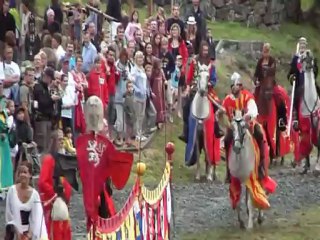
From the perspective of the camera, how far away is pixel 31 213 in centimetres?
1422

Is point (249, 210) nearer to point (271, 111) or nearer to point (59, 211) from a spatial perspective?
point (59, 211)

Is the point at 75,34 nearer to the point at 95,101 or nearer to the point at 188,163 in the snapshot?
the point at 188,163

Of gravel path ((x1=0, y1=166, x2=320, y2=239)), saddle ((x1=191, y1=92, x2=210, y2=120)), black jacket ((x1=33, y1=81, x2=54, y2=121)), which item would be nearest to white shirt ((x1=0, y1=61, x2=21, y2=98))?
black jacket ((x1=33, y1=81, x2=54, y2=121))

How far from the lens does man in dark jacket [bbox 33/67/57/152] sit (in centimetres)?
1983

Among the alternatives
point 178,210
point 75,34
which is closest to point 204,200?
point 178,210

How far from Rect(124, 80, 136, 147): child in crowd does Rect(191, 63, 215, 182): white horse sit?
1133 mm

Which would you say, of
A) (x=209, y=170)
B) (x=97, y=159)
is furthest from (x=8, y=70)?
(x=97, y=159)

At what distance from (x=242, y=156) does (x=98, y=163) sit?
552 centimetres

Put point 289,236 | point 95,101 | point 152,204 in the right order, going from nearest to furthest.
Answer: point 95,101, point 152,204, point 289,236

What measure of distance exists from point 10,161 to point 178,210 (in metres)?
2.91

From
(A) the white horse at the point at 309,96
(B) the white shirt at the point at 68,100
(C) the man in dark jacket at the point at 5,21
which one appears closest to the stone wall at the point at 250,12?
(A) the white horse at the point at 309,96

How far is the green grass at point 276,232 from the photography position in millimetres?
18422

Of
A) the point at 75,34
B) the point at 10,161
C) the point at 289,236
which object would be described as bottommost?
the point at 289,236

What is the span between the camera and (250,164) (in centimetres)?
1889
